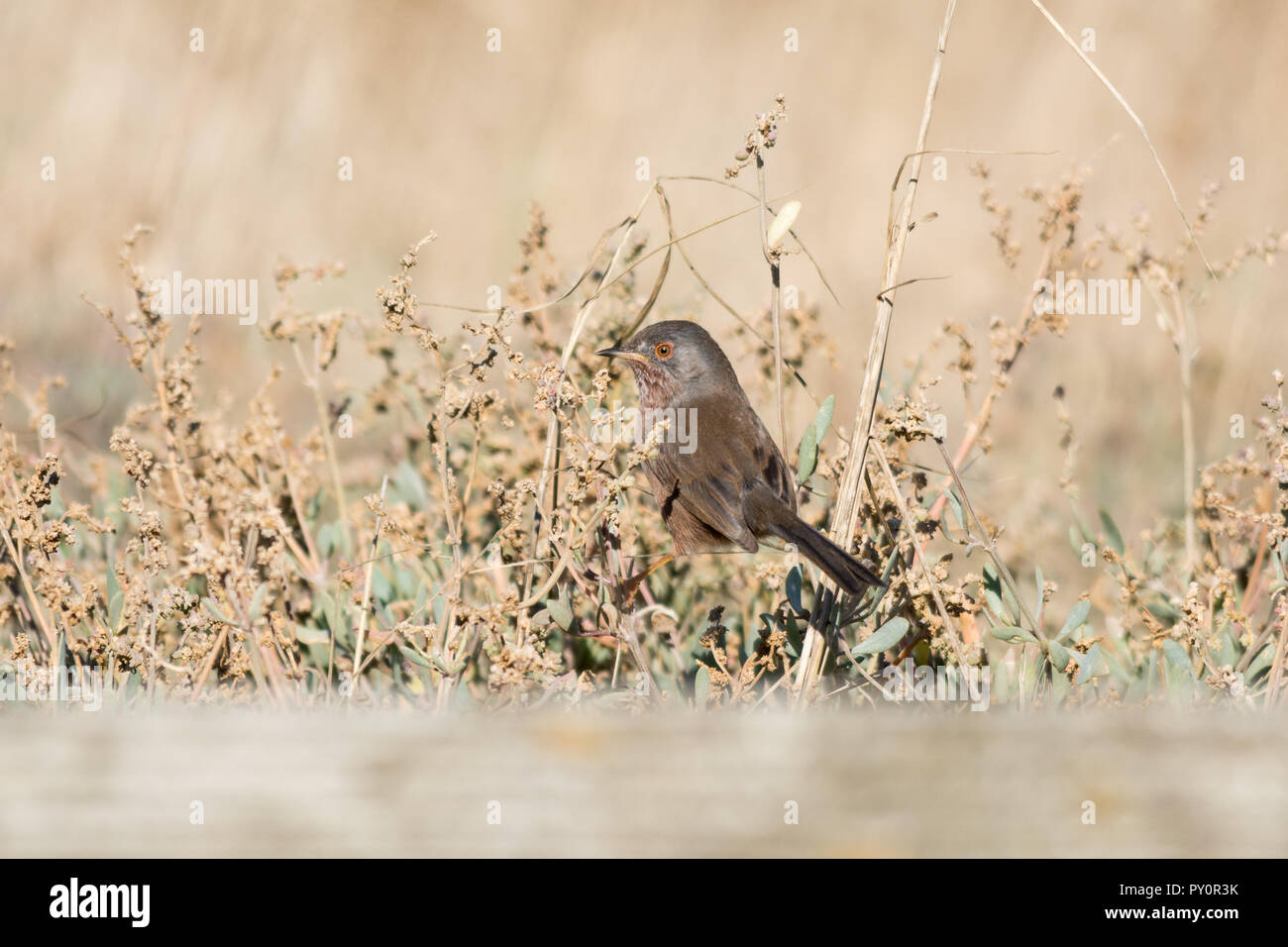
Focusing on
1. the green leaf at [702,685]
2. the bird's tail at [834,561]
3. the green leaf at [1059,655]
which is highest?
the bird's tail at [834,561]

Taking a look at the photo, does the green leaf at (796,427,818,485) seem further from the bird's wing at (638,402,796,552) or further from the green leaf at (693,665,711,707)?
the bird's wing at (638,402,796,552)

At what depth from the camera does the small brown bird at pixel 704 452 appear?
2967 millimetres

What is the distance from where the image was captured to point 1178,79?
7117mm

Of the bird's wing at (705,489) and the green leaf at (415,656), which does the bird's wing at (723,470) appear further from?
the green leaf at (415,656)

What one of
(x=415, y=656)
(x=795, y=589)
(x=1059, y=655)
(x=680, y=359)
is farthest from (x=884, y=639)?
(x=680, y=359)

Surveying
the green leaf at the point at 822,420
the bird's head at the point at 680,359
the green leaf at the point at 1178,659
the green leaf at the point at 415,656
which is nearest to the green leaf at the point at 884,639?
the green leaf at the point at 822,420

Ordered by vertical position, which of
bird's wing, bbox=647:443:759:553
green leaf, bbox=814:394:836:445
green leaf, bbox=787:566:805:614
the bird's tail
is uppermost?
green leaf, bbox=814:394:836:445

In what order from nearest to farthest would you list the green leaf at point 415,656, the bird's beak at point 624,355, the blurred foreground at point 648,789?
1. the blurred foreground at point 648,789
2. the green leaf at point 415,656
3. the bird's beak at point 624,355

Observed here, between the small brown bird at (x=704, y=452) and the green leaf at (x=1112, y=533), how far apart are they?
27.3 inches

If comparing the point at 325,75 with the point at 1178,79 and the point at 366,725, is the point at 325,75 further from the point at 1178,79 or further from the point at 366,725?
the point at 366,725

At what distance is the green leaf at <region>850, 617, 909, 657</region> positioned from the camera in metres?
2.13

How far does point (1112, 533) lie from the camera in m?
2.90

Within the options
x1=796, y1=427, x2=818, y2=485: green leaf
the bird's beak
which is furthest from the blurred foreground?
the bird's beak

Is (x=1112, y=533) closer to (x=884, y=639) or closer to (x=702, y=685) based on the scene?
(x=884, y=639)
